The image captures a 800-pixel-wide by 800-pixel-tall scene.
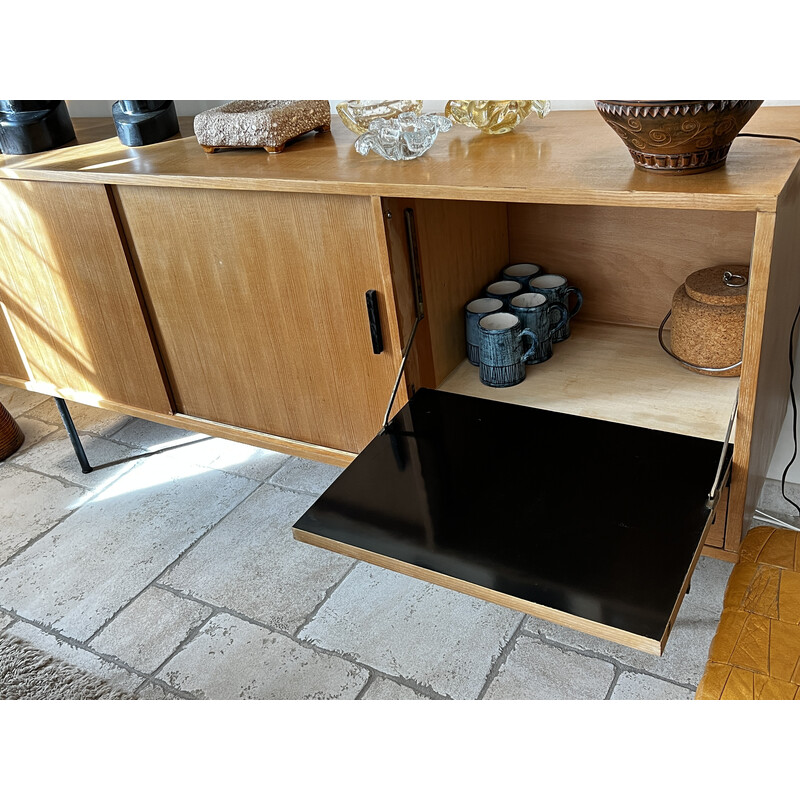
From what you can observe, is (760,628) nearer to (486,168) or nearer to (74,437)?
(486,168)

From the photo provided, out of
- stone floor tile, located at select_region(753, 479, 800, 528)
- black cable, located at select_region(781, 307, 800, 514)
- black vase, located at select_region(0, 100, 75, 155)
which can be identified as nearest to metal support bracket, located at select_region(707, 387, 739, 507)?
black cable, located at select_region(781, 307, 800, 514)

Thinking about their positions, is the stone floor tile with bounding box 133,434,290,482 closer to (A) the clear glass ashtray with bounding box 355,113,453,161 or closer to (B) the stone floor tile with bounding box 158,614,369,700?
(B) the stone floor tile with bounding box 158,614,369,700

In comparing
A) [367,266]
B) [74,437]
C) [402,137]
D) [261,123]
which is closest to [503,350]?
[367,266]

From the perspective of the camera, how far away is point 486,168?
1.23 metres

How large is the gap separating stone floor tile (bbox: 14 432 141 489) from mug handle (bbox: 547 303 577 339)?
1.49 metres

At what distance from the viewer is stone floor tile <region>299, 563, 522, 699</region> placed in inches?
63.6

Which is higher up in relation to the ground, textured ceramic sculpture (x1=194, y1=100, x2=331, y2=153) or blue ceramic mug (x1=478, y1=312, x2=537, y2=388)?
textured ceramic sculpture (x1=194, y1=100, x2=331, y2=153)

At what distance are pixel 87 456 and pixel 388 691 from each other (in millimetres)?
1438

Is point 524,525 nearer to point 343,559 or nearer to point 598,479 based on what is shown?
point 598,479

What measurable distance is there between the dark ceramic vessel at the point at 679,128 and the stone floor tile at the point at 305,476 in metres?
1.41

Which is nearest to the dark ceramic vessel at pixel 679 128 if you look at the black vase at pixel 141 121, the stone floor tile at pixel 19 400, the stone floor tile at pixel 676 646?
the stone floor tile at pixel 676 646

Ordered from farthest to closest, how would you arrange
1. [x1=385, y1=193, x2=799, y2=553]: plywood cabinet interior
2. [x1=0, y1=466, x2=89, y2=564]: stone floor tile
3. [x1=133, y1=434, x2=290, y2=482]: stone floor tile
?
[x1=133, y1=434, x2=290, y2=482]: stone floor tile, [x1=0, y1=466, x2=89, y2=564]: stone floor tile, [x1=385, y1=193, x2=799, y2=553]: plywood cabinet interior

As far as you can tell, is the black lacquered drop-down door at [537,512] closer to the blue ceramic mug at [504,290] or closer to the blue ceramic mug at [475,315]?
the blue ceramic mug at [475,315]
